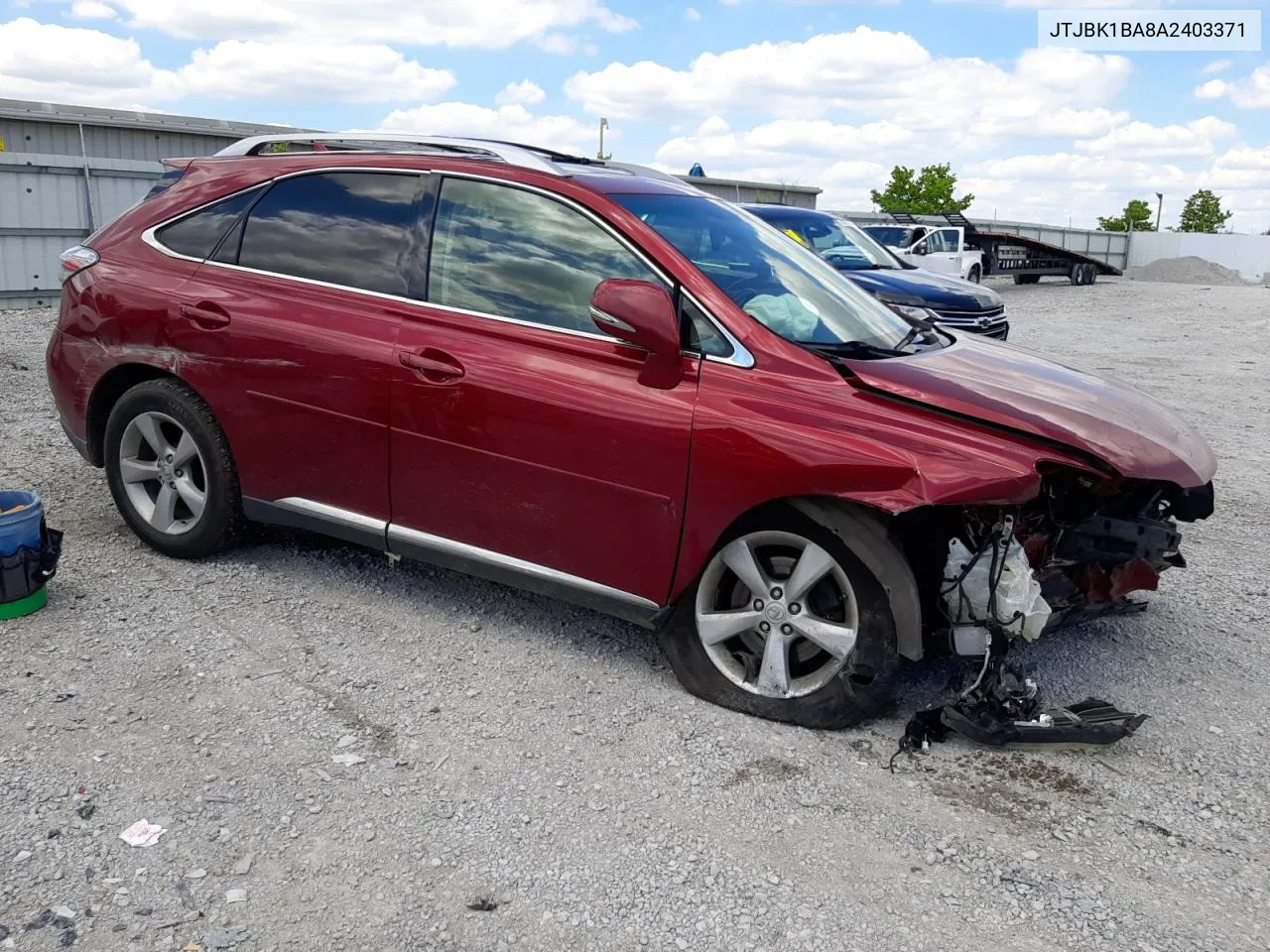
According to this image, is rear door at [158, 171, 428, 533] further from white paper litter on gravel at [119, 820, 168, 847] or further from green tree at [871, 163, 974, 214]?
green tree at [871, 163, 974, 214]

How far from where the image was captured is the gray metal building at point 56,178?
15008 mm

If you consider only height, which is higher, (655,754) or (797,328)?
(797,328)

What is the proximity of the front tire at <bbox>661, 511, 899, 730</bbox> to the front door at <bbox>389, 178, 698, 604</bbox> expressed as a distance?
213mm

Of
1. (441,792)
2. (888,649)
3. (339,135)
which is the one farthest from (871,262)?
(441,792)

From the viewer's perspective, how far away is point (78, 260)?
5113mm

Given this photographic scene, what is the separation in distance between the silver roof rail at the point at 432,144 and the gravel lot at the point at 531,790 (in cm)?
186

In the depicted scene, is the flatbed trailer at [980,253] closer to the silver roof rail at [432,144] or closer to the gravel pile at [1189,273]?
the gravel pile at [1189,273]

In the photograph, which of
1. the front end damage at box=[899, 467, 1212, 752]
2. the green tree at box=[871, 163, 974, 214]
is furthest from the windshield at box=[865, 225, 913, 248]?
the green tree at box=[871, 163, 974, 214]

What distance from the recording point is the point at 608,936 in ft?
8.84

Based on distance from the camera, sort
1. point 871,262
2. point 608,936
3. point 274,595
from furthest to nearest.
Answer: point 871,262
point 274,595
point 608,936

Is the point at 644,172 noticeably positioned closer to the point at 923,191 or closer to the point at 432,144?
the point at 432,144

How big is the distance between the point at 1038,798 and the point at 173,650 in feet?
10.2

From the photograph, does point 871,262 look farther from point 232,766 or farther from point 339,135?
point 232,766

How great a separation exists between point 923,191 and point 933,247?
42.7 m
